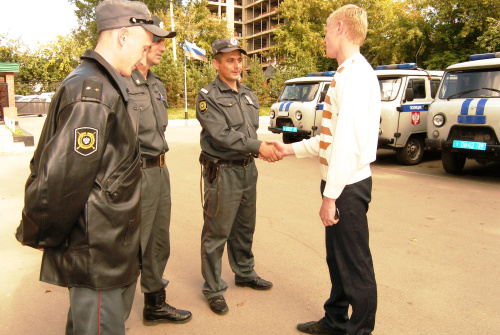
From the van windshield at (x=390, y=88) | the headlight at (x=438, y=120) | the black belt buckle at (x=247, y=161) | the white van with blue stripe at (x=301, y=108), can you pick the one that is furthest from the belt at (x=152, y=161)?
the white van with blue stripe at (x=301, y=108)

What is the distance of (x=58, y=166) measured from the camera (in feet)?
4.86

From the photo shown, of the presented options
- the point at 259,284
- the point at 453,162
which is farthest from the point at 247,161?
the point at 453,162

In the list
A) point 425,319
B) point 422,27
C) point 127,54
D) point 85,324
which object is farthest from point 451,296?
point 422,27

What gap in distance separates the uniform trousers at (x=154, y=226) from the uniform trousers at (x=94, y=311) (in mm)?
1083

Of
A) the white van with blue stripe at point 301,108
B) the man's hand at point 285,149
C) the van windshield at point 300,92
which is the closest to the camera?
the man's hand at point 285,149

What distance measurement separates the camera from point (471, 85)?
7.88m

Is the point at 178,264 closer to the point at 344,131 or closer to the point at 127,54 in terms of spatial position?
the point at 344,131

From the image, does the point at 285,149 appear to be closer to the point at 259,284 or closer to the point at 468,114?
the point at 259,284

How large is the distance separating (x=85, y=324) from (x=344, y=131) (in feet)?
5.33

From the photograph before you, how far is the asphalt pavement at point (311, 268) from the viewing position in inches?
118

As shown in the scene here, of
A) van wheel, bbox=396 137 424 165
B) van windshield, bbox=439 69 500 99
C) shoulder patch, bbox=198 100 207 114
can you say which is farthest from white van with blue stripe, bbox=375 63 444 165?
shoulder patch, bbox=198 100 207 114

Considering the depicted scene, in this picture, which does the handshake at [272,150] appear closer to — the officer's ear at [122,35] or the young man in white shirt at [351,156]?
the young man in white shirt at [351,156]

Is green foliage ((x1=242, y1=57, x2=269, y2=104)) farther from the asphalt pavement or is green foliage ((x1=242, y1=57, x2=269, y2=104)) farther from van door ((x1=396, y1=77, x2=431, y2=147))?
the asphalt pavement

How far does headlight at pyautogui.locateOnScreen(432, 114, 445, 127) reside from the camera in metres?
8.01
